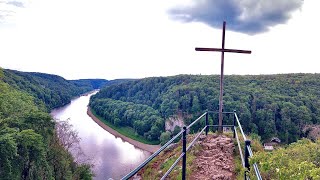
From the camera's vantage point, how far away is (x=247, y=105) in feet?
165

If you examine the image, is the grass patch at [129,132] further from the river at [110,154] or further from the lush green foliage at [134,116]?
the river at [110,154]

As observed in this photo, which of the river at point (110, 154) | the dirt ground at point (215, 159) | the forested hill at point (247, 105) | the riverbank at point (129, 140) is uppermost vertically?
the dirt ground at point (215, 159)

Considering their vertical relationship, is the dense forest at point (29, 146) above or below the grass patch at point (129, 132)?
above

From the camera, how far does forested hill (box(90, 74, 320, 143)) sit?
153 ft

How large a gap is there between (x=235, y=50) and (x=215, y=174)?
12.5ft

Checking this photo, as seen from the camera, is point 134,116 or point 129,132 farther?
point 134,116

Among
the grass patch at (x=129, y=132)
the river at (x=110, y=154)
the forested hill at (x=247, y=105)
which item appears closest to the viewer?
the river at (x=110, y=154)

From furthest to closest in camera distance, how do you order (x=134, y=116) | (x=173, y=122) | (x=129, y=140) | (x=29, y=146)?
(x=134, y=116) < (x=173, y=122) < (x=129, y=140) < (x=29, y=146)

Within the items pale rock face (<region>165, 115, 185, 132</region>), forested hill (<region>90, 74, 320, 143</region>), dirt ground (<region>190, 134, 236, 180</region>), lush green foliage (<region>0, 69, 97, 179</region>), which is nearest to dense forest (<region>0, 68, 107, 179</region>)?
lush green foliage (<region>0, 69, 97, 179</region>)

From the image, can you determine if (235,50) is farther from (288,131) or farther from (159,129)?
(159,129)

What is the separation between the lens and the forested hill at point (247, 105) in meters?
46.7

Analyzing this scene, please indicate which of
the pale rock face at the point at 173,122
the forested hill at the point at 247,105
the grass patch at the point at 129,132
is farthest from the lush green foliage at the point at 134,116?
the pale rock face at the point at 173,122

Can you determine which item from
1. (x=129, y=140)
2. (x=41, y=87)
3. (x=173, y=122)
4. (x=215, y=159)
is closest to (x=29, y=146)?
(x=215, y=159)

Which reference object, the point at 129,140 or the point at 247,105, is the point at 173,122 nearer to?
the point at 129,140
